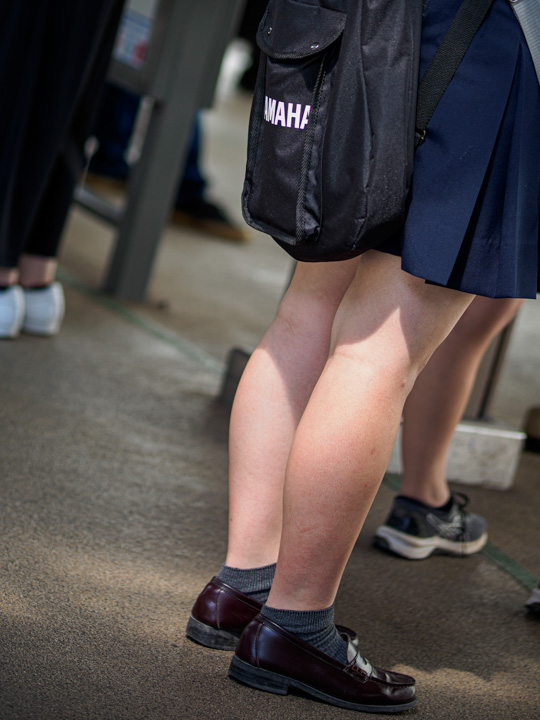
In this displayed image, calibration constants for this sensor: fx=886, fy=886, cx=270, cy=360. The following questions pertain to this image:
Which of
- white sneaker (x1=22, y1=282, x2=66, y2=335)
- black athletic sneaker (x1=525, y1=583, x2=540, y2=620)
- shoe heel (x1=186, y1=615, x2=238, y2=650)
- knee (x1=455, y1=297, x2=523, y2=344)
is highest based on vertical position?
knee (x1=455, y1=297, x2=523, y2=344)

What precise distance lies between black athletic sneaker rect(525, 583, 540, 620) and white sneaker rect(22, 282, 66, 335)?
4.42 ft

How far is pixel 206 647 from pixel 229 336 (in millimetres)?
1662

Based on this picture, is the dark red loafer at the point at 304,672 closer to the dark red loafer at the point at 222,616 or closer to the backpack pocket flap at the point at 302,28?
the dark red loafer at the point at 222,616

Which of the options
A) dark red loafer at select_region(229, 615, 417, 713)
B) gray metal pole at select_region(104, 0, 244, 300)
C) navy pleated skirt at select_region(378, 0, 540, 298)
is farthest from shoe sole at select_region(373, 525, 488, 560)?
gray metal pole at select_region(104, 0, 244, 300)

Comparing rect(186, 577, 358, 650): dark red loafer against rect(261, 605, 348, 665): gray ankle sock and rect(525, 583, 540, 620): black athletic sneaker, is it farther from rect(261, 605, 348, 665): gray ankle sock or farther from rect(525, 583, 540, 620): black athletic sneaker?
rect(525, 583, 540, 620): black athletic sneaker

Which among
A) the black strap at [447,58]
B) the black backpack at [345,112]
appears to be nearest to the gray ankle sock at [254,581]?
A: the black backpack at [345,112]

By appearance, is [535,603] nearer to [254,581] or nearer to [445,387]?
[445,387]

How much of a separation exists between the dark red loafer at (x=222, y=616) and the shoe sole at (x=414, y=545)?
40 cm

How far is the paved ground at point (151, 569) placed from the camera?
98 cm

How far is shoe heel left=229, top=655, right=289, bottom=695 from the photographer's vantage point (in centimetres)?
100

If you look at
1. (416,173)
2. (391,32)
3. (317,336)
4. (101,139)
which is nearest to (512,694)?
(317,336)

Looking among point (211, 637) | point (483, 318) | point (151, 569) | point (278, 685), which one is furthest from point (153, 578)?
point (483, 318)

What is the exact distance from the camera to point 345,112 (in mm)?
859

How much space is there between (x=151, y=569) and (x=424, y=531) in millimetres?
473
